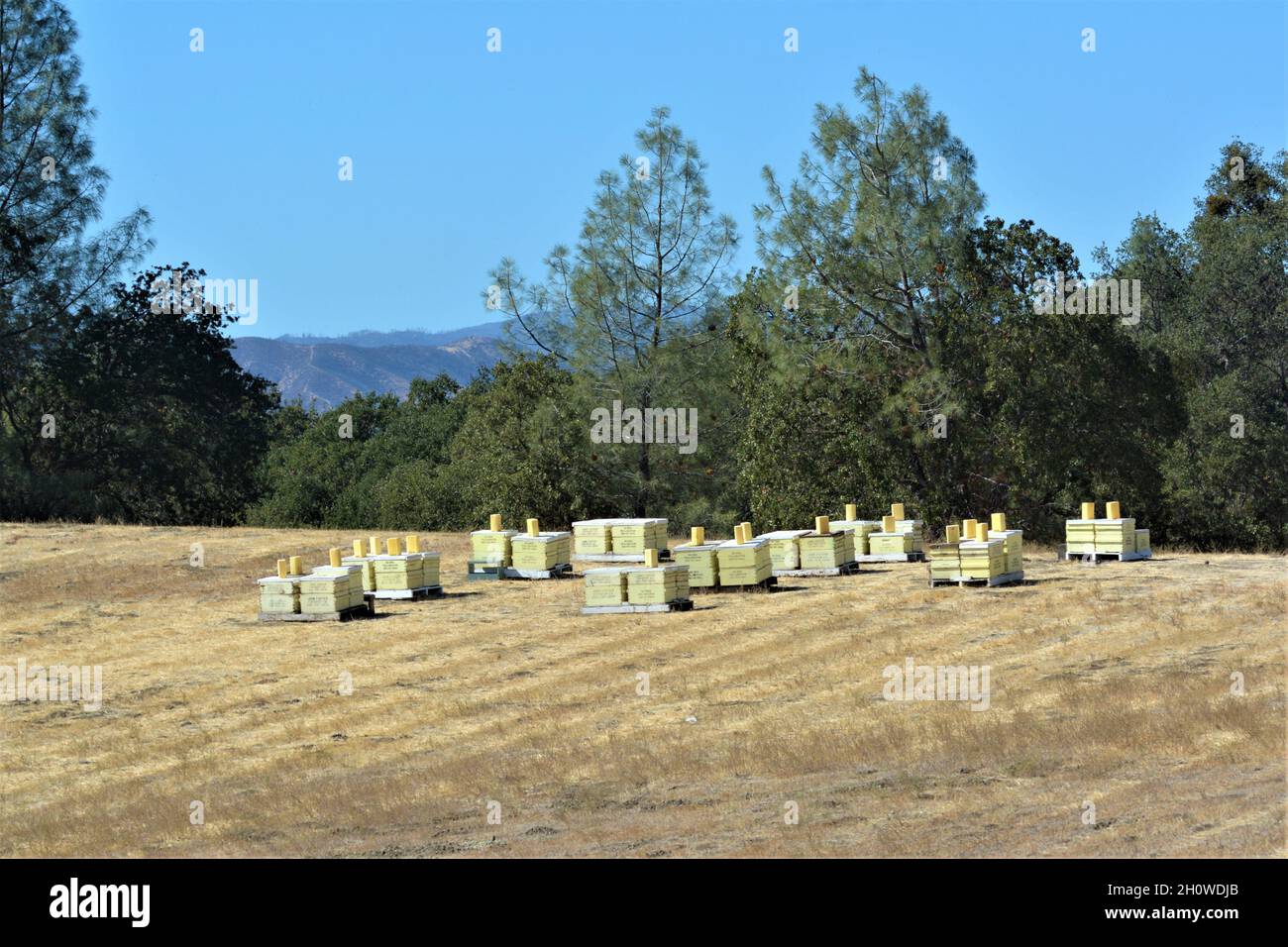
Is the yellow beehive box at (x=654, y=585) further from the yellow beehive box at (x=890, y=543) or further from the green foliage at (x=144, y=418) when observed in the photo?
the green foliage at (x=144, y=418)

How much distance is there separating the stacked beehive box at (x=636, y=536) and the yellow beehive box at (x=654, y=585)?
5444mm

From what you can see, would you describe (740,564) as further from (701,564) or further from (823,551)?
(823,551)

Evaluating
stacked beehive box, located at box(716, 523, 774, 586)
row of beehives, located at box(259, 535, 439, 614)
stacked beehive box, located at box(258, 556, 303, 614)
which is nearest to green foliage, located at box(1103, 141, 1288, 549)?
stacked beehive box, located at box(716, 523, 774, 586)

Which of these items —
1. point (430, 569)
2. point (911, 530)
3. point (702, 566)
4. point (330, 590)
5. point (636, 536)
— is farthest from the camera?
point (911, 530)

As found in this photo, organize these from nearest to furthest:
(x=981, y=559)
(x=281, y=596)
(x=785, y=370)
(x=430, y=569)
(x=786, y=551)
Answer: (x=981, y=559), (x=281, y=596), (x=430, y=569), (x=786, y=551), (x=785, y=370)

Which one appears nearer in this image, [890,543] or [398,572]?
[398,572]

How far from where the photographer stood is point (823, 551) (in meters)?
31.8

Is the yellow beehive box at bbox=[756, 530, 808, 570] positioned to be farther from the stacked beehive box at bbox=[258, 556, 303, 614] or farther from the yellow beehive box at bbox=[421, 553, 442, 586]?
the stacked beehive box at bbox=[258, 556, 303, 614]

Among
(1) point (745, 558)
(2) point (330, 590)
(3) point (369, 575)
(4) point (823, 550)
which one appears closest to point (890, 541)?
(4) point (823, 550)

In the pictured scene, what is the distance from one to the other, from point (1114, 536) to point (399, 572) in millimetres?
15898

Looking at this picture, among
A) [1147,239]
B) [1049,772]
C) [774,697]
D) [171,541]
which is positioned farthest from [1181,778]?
[1147,239]

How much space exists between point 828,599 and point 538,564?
7583 mm

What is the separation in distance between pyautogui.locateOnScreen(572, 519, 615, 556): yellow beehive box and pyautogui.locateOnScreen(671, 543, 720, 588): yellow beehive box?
442cm
